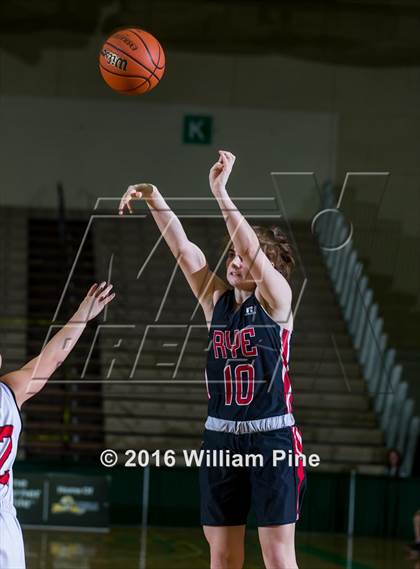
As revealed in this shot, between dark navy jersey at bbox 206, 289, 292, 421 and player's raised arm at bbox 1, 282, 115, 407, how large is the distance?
0.65 metres

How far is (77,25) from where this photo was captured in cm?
1791

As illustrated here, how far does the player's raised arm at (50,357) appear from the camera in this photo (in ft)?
15.6

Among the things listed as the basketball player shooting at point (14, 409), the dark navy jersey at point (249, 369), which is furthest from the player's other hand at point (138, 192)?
the dark navy jersey at point (249, 369)

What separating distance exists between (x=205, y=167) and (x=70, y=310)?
12.7ft

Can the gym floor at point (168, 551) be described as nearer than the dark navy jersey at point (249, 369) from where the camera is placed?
No

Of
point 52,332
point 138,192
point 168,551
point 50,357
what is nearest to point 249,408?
point 50,357

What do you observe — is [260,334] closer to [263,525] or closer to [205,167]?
[263,525]

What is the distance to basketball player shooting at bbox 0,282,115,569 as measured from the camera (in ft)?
15.2

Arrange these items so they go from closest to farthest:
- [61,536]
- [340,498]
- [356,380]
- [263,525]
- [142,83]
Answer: [263,525], [142,83], [61,536], [340,498], [356,380]

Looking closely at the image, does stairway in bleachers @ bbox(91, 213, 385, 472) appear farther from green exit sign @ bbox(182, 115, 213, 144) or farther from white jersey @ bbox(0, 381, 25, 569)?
white jersey @ bbox(0, 381, 25, 569)

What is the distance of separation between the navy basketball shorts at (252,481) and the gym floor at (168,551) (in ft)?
14.6

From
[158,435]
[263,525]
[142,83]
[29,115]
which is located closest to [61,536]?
[158,435]

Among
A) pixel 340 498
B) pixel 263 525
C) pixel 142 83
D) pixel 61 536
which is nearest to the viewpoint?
pixel 263 525

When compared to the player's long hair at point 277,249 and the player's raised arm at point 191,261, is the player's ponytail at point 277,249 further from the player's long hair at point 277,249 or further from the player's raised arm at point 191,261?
the player's raised arm at point 191,261
